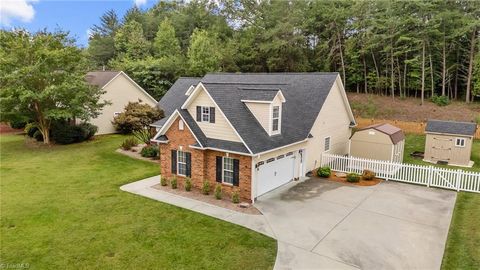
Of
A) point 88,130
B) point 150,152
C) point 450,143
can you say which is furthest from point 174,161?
point 450,143

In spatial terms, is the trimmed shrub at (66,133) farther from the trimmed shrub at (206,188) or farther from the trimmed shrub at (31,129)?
the trimmed shrub at (206,188)

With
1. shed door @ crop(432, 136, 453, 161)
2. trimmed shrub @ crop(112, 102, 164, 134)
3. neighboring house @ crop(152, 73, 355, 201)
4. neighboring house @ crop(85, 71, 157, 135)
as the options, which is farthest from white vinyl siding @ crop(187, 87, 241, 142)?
neighboring house @ crop(85, 71, 157, 135)

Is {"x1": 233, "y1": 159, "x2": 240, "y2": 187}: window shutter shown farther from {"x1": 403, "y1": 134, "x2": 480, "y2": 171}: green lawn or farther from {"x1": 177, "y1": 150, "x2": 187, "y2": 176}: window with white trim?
{"x1": 403, "y1": 134, "x2": 480, "y2": 171}: green lawn

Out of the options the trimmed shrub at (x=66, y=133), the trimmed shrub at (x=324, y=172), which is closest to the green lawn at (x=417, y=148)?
the trimmed shrub at (x=324, y=172)

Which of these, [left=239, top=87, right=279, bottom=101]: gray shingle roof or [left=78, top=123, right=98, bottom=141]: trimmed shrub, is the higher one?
[left=239, top=87, right=279, bottom=101]: gray shingle roof

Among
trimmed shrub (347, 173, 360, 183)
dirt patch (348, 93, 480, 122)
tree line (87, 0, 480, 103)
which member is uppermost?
tree line (87, 0, 480, 103)

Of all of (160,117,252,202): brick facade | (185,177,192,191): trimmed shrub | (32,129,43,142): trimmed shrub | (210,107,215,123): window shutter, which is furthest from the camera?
(32,129,43,142): trimmed shrub

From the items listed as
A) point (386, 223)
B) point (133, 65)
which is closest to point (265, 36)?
point (133, 65)
